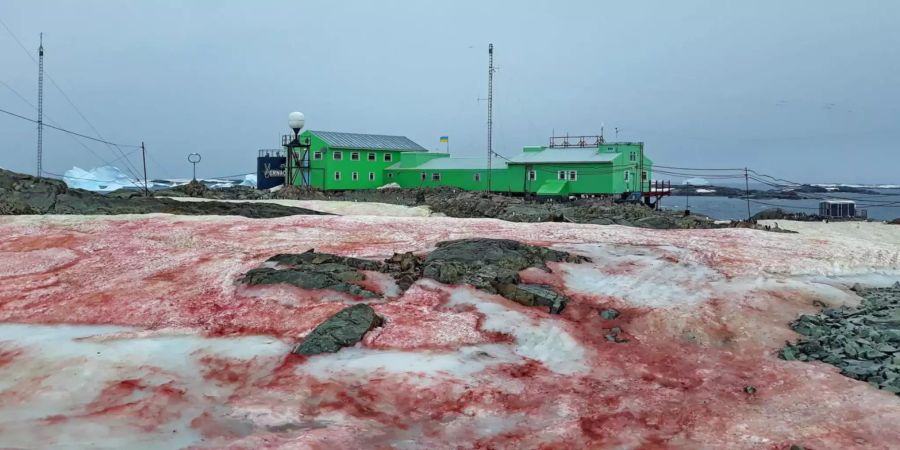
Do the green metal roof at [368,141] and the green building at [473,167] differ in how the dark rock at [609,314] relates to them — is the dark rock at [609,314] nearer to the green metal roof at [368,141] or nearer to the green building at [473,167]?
the green building at [473,167]

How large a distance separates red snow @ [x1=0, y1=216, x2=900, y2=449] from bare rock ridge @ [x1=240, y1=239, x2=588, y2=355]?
0.50 m

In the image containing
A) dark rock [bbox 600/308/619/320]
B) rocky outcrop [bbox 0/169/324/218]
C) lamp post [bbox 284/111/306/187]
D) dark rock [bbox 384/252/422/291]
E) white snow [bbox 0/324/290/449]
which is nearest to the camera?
white snow [bbox 0/324/290/449]

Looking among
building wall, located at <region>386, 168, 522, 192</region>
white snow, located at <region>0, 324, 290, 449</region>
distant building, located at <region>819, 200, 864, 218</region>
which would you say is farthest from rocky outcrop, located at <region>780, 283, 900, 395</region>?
building wall, located at <region>386, 168, 522, 192</region>

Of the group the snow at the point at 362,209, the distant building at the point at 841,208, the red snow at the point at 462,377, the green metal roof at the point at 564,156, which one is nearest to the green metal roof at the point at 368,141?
the green metal roof at the point at 564,156

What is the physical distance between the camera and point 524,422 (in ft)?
34.8

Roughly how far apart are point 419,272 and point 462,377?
6858 mm

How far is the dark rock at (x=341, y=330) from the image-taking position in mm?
13789

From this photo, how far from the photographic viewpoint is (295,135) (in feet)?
236

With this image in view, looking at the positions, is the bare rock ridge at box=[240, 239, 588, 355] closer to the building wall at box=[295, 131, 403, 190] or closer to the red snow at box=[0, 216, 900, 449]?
the red snow at box=[0, 216, 900, 449]

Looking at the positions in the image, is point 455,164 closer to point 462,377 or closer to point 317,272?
point 317,272

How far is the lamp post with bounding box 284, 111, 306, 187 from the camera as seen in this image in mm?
70312

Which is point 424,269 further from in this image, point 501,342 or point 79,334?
point 79,334

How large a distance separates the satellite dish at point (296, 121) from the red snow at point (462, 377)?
4882 cm

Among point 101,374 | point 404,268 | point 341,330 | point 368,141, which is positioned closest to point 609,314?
point 404,268
